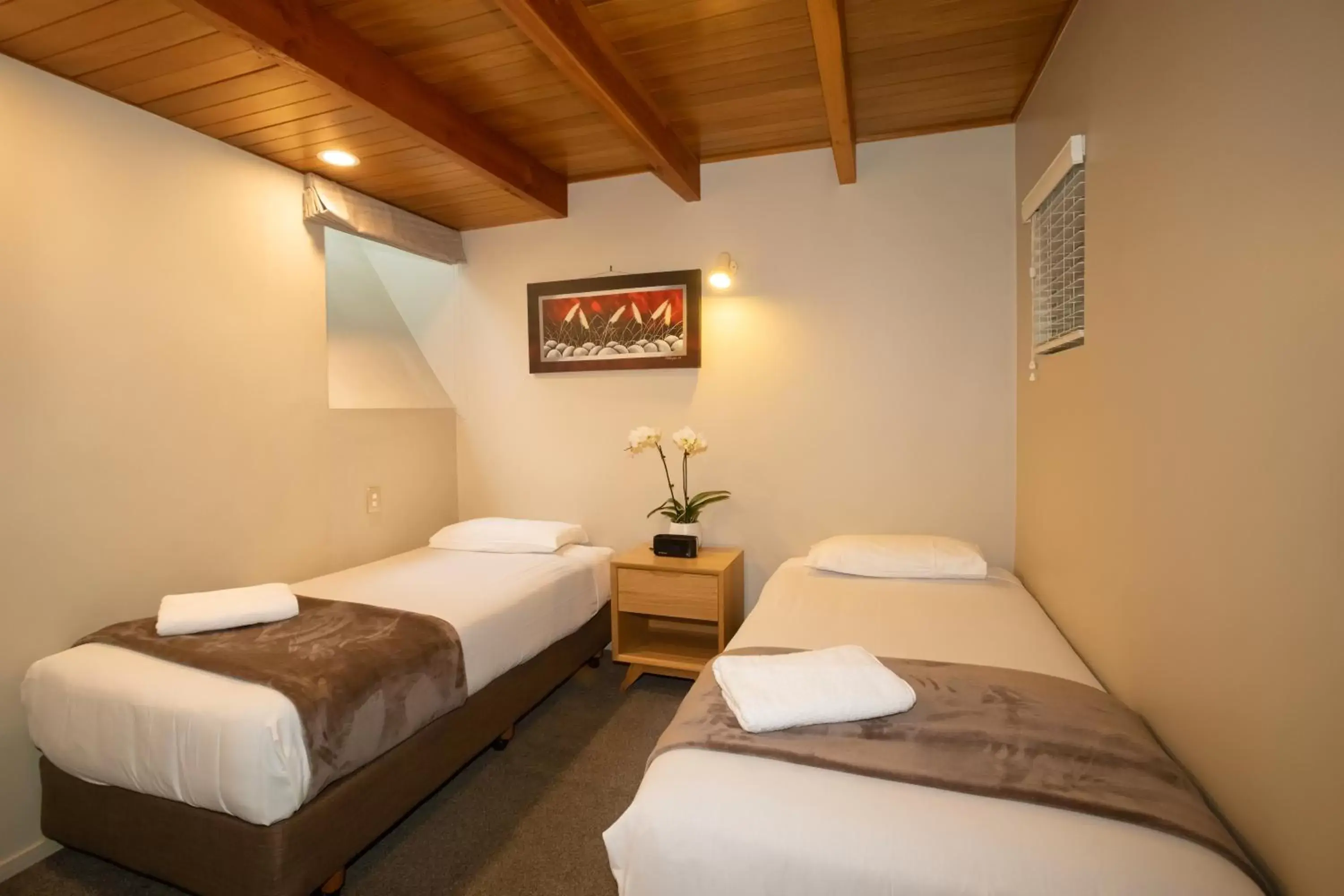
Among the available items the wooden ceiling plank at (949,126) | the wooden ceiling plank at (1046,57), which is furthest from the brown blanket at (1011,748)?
the wooden ceiling plank at (949,126)

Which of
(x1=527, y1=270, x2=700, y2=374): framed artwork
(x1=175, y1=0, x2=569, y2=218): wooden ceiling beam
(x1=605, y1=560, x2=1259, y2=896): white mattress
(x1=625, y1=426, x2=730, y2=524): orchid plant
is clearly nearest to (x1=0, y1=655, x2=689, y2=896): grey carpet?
(x1=605, y1=560, x2=1259, y2=896): white mattress

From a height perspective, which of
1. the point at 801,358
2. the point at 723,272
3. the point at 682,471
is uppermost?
the point at 723,272

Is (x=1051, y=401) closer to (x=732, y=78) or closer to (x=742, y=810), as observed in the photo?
(x=732, y=78)

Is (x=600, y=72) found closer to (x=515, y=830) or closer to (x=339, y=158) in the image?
(x=339, y=158)

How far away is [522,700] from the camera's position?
2.43m

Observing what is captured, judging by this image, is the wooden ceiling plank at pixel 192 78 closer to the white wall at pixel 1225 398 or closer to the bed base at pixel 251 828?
the bed base at pixel 251 828

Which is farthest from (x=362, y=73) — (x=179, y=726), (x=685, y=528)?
(x=685, y=528)

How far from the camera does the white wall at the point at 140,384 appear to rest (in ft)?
5.94

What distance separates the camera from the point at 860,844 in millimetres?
975

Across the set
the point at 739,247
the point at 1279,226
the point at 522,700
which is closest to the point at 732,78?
the point at 739,247

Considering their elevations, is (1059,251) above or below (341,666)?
above

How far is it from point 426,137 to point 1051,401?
7.77ft

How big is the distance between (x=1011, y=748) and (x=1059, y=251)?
1660 millimetres

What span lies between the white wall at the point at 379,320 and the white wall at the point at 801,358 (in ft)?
1.16
